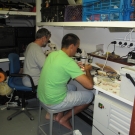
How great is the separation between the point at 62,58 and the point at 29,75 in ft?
2.70

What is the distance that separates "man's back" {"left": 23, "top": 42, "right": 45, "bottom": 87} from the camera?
92.7 inches

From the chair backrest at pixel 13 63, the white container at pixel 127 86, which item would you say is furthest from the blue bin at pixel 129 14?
the chair backrest at pixel 13 63

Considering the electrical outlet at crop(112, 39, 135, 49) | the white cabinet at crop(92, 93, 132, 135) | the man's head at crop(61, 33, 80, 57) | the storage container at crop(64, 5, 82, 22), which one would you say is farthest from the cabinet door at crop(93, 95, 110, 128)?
the storage container at crop(64, 5, 82, 22)

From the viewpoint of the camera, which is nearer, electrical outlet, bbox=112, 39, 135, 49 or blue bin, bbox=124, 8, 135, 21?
blue bin, bbox=124, 8, 135, 21

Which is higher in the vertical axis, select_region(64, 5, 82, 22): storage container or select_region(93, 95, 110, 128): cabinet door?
select_region(64, 5, 82, 22): storage container

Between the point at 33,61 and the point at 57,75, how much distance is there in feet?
2.49

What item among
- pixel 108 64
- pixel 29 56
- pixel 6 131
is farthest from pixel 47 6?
pixel 6 131

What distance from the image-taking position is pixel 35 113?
8.95ft

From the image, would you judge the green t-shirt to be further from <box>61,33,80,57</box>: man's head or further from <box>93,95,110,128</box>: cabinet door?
<box>93,95,110,128</box>: cabinet door

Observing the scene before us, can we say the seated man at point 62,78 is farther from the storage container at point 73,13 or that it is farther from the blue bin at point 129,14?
the blue bin at point 129,14

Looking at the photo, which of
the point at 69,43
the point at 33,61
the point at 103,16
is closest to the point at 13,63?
the point at 33,61

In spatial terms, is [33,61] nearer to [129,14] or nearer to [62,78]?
[62,78]

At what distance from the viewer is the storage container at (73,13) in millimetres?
2215

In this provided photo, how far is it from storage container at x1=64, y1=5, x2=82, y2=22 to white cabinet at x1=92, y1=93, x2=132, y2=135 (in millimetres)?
1028
